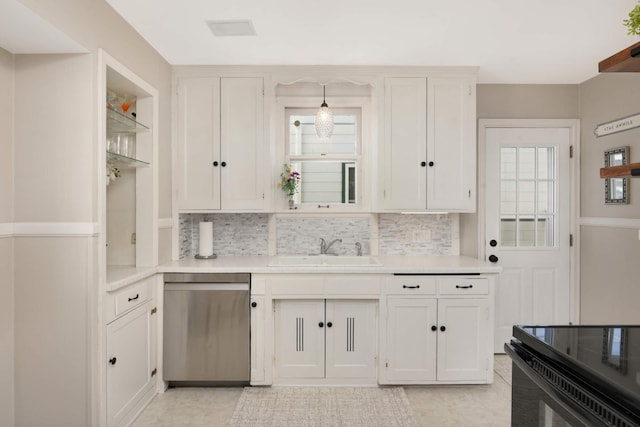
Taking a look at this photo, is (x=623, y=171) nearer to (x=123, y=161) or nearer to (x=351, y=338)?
(x=351, y=338)

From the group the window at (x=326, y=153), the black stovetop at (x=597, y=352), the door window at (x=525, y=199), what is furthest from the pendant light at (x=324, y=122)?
the black stovetop at (x=597, y=352)

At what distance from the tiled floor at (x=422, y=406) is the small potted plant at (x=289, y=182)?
1563 mm

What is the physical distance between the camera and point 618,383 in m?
0.83

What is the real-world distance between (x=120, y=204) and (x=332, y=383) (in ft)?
6.58

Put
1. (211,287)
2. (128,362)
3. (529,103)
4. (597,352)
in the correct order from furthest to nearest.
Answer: (529,103) < (211,287) < (128,362) < (597,352)

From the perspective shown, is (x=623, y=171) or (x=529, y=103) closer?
(x=623, y=171)

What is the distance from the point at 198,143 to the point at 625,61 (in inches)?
109

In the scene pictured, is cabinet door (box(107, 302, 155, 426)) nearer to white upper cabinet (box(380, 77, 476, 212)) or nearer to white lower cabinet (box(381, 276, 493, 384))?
white lower cabinet (box(381, 276, 493, 384))

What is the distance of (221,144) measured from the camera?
10.5 ft

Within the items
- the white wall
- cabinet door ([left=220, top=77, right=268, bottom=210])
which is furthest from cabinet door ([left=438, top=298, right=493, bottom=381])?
the white wall

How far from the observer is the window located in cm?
352

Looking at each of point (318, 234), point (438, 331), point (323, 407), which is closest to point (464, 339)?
point (438, 331)

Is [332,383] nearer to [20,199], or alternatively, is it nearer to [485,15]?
[20,199]

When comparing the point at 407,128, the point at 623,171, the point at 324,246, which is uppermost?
the point at 407,128
